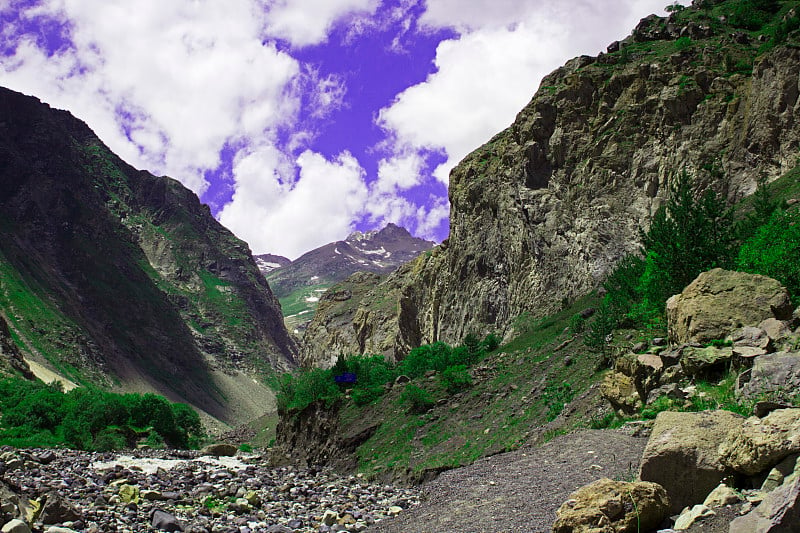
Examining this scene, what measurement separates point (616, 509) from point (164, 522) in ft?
46.9

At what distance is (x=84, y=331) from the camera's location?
15950 centimetres

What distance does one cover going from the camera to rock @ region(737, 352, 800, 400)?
11.2 meters

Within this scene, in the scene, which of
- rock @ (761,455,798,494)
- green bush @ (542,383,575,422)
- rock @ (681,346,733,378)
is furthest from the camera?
green bush @ (542,383,575,422)

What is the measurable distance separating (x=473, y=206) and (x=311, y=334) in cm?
9799

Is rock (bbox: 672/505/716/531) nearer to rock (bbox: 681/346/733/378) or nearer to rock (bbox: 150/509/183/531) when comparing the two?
rock (bbox: 681/346/733/378)

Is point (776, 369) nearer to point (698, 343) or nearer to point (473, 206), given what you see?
point (698, 343)

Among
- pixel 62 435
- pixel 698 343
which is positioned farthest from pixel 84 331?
pixel 698 343

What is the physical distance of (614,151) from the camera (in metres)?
68.8

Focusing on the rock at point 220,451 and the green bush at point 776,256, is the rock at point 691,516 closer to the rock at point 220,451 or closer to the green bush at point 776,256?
the green bush at point 776,256

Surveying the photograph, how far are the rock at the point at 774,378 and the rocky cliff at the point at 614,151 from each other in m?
51.9

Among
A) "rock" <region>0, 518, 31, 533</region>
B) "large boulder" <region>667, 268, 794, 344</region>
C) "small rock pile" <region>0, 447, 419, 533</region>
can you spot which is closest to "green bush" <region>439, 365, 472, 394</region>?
"small rock pile" <region>0, 447, 419, 533</region>

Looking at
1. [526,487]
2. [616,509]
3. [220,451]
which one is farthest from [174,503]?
[220,451]

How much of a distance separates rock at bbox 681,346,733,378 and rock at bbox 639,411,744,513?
24.0 feet

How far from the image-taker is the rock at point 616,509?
25.4ft
